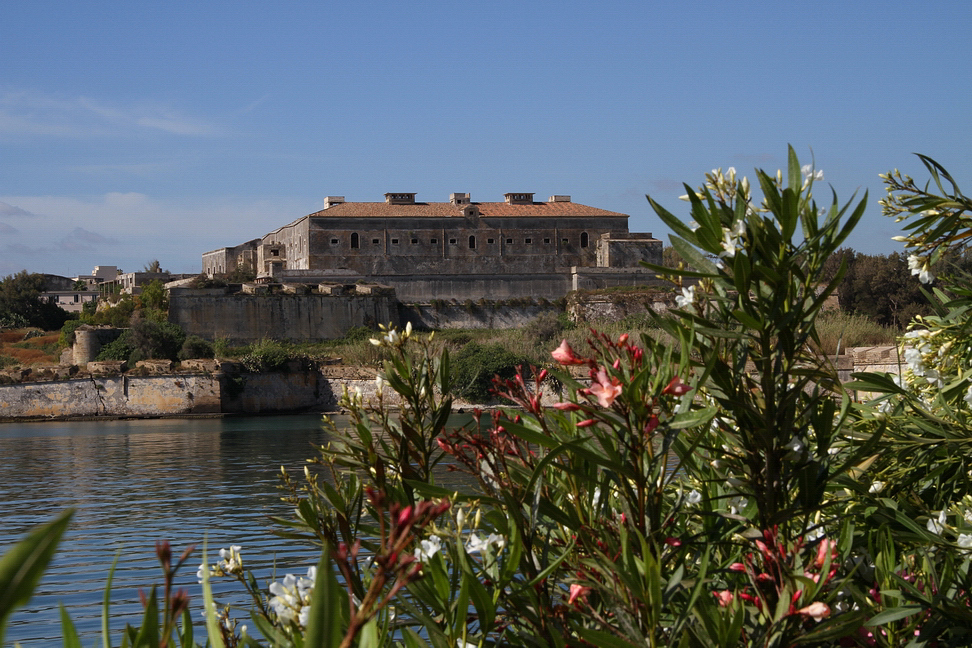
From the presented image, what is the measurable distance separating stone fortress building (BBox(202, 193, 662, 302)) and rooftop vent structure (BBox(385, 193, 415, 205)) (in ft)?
0.15

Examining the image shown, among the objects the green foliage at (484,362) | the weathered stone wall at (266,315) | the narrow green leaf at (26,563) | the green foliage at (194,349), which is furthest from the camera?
the weathered stone wall at (266,315)

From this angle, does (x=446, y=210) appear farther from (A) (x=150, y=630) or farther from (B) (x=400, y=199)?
(A) (x=150, y=630)

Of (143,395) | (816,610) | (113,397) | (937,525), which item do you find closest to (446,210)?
(143,395)

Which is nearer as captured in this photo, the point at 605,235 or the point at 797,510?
the point at 797,510

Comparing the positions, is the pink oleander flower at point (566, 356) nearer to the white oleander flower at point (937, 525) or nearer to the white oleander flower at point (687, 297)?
A: the white oleander flower at point (687, 297)

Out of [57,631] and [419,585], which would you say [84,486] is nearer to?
[57,631]

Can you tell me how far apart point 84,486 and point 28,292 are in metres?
35.0

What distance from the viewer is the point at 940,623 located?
168 cm

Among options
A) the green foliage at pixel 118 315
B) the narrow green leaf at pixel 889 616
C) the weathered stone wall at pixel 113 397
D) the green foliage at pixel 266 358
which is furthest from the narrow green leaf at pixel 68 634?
the green foliage at pixel 118 315

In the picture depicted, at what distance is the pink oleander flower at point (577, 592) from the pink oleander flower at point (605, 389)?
14.6 inches

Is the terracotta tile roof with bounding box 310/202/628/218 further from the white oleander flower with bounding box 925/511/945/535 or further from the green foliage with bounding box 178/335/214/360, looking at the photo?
the white oleander flower with bounding box 925/511/945/535

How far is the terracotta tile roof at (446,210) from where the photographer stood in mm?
41094

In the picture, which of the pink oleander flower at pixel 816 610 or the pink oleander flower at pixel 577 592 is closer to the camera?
the pink oleander flower at pixel 816 610

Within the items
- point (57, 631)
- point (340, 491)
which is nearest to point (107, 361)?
point (57, 631)
